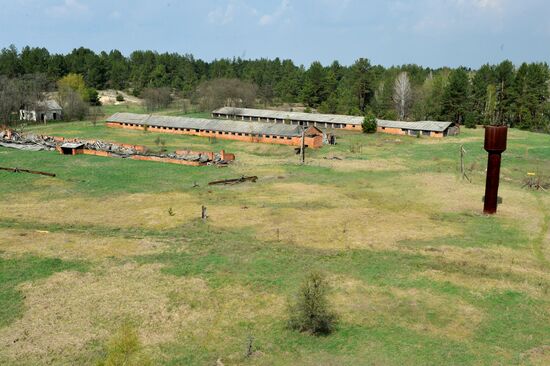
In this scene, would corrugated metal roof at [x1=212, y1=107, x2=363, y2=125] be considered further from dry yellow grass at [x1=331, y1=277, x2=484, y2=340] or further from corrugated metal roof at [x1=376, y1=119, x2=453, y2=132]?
dry yellow grass at [x1=331, y1=277, x2=484, y2=340]

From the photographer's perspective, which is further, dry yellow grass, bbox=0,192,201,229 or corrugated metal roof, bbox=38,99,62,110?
corrugated metal roof, bbox=38,99,62,110

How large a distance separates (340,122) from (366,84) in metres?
23.4

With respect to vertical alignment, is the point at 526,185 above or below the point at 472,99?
below

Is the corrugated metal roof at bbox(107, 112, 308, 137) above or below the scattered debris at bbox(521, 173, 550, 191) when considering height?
above

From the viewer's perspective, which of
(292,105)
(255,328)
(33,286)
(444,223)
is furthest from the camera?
(292,105)

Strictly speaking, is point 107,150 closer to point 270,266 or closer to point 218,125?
point 218,125

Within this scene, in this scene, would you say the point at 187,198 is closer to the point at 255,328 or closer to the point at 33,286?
the point at 33,286

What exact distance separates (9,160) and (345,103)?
6401 cm

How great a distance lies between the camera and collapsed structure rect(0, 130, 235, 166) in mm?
55906

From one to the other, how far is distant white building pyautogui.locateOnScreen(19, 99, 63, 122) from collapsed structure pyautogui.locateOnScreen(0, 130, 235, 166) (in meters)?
22.2

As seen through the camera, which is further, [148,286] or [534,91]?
[534,91]

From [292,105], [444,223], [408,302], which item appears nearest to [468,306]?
[408,302]

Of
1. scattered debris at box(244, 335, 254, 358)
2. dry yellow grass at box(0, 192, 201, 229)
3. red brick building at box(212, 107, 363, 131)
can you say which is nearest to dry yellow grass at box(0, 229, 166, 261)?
dry yellow grass at box(0, 192, 201, 229)

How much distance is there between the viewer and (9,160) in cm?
5575
